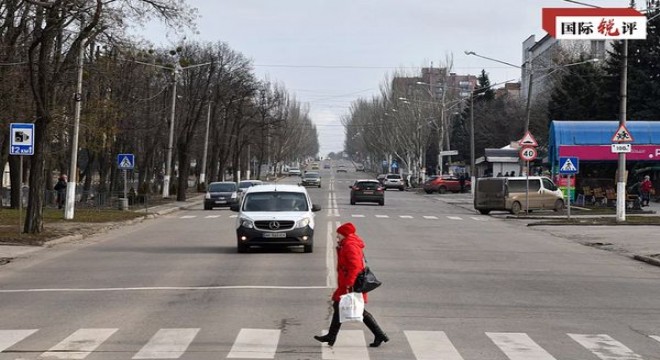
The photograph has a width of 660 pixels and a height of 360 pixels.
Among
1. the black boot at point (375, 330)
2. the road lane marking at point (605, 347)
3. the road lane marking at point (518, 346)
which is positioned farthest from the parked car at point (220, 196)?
the black boot at point (375, 330)

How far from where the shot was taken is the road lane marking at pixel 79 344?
9.75 m

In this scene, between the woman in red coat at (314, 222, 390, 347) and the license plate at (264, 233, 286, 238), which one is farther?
the license plate at (264, 233, 286, 238)

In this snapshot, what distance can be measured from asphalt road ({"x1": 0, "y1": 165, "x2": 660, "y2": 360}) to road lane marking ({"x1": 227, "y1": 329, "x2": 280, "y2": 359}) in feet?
0.07

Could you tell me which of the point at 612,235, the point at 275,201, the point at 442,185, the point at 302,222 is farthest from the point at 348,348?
the point at 442,185

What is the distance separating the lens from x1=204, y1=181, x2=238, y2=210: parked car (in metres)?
51.0

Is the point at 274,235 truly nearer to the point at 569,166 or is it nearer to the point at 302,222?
the point at 302,222

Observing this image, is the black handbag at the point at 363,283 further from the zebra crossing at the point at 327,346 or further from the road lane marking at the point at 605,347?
the road lane marking at the point at 605,347

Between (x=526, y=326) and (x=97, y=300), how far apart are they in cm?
617

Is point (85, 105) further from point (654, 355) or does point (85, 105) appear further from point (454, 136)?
point (454, 136)

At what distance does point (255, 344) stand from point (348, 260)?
→ 133 centimetres

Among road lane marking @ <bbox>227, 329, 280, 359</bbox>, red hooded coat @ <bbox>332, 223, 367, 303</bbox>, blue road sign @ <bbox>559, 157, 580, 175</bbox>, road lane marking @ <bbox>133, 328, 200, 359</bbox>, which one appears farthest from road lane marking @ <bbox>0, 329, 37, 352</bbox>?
blue road sign @ <bbox>559, 157, 580, 175</bbox>

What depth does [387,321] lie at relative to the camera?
40.7 feet

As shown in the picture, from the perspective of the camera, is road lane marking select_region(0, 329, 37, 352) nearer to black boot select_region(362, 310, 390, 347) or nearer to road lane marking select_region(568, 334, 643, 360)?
black boot select_region(362, 310, 390, 347)

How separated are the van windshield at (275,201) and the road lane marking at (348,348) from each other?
40.0ft
